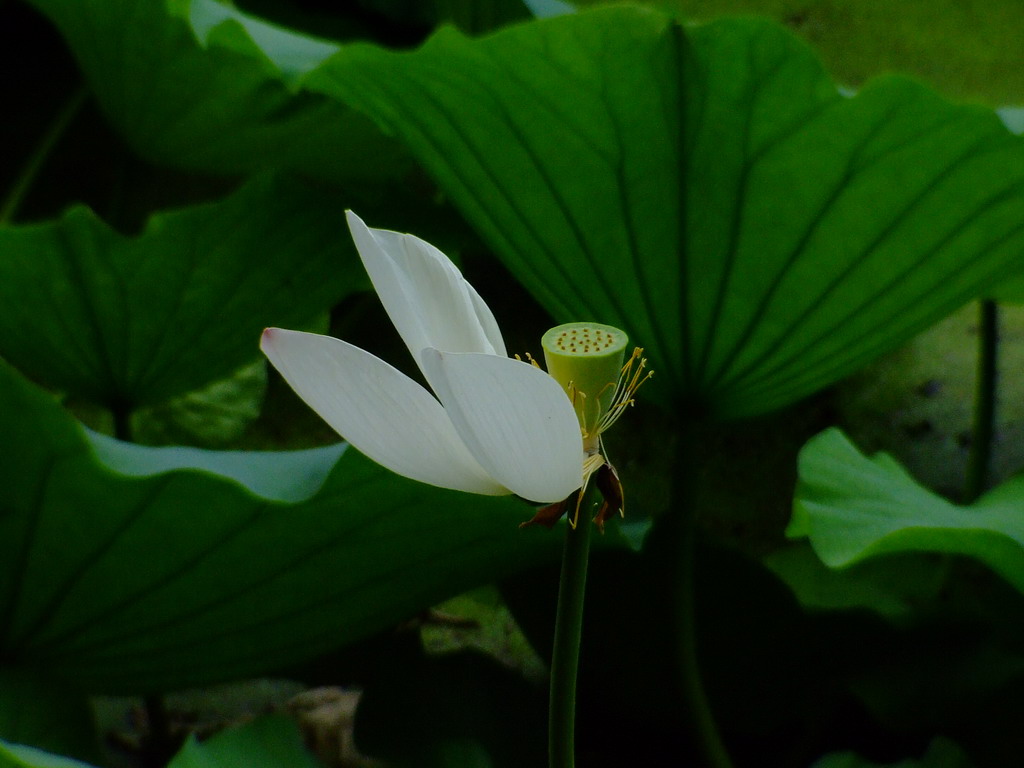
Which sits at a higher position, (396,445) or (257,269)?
(257,269)

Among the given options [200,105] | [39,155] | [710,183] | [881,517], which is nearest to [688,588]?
[881,517]

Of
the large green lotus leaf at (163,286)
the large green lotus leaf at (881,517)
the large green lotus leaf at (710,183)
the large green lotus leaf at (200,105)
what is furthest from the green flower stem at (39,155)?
the large green lotus leaf at (881,517)

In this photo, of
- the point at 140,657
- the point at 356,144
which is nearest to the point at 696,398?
the point at 140,657

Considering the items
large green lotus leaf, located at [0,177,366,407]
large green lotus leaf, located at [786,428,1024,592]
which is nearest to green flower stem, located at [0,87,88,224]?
large green lotus leaf, located at [0,177,366,407]

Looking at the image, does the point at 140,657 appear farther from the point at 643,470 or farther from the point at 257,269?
the point at 643,470

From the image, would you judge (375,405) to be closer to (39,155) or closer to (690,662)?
(690,662)
